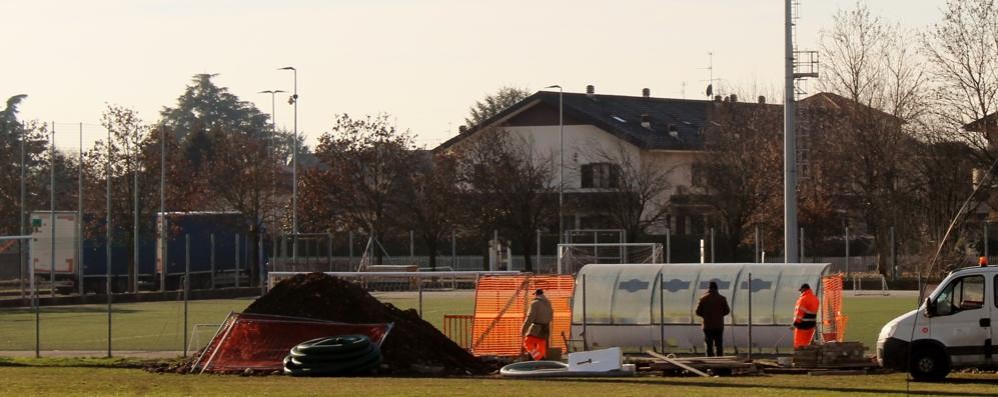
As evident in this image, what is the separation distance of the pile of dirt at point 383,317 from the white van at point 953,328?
749cm

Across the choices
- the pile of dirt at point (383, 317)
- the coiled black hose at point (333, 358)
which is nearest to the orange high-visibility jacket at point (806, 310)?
the pile of dirt at point (383, 317)

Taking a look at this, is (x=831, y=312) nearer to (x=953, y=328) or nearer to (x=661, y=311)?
(x=661, y=311)

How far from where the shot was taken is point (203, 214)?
72.1 metres

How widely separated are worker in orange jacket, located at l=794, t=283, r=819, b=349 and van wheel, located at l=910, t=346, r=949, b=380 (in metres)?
4.03

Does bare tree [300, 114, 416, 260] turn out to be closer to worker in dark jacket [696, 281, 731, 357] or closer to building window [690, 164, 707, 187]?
building window [690, 164, 707, 187]

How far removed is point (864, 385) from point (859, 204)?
2094 inches

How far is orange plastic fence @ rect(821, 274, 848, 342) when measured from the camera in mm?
31562

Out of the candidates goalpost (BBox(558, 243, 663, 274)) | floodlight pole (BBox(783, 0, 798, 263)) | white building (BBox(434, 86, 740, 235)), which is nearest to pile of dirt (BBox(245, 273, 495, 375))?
floodlight pole (BBox(783, 0, 798, 263))

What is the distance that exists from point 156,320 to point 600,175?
39.1m

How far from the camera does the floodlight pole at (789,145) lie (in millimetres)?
37531

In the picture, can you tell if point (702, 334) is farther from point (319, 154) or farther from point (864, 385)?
point (319, 154)

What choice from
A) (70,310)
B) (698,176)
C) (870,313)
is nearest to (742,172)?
(698,176)

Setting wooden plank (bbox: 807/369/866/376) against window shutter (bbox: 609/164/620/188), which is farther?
window shutter (bbox: 609/164/620/188)

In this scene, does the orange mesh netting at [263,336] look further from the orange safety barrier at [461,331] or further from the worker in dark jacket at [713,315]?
the worker in dark jacket at [713,315]
